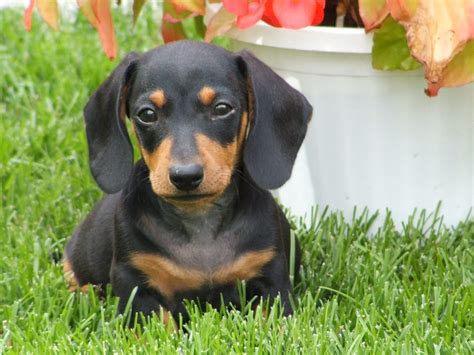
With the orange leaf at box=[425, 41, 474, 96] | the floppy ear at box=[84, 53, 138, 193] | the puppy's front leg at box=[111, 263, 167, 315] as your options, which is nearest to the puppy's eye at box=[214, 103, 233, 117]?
the floppy ear at box=[84, 53, 138, 193]

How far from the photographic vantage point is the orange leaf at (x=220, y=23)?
159 inches

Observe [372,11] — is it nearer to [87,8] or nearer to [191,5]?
[191,5]

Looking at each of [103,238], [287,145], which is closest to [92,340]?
[103,238]

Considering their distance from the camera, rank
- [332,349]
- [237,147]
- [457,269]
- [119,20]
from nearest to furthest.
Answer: [332,349]
[237,147]
[457,269]
[119,20]

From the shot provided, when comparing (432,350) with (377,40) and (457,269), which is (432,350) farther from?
(377,40)

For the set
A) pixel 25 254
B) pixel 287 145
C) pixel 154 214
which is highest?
pixel 287 145

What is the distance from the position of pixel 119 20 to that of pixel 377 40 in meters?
2.57

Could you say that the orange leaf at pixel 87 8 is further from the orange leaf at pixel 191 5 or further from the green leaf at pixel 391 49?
the green leaf at pixel 391 49

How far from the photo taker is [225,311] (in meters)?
3.48

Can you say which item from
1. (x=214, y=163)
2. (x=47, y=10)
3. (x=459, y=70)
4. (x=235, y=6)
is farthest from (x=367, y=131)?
(x=47, y=10)

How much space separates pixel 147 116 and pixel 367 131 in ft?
3.68

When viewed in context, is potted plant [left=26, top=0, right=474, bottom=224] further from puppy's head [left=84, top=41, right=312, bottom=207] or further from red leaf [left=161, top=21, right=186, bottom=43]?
puppy's head [left=84, top=41, right=312, bottom=207]

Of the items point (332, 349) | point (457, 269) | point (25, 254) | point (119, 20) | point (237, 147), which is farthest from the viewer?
point (119, 20)

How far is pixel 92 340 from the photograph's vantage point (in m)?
3.29
